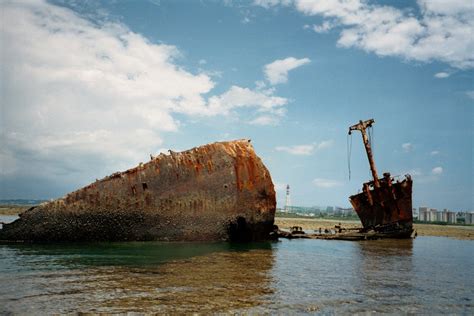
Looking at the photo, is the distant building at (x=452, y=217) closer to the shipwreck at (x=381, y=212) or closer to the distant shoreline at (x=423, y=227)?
the distant shoreline at (x=423, y=227)

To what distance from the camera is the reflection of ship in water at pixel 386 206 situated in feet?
62.7

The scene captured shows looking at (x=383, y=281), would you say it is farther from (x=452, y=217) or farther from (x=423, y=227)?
(x=452, y=217)

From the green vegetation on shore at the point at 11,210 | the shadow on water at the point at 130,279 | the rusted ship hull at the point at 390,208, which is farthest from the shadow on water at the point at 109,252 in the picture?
the green vegetation on shore at the point at 11,210

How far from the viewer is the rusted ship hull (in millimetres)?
19078

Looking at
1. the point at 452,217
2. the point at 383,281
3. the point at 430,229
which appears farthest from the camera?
the point at 452,217

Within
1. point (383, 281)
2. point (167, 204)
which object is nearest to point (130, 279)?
point (383, 281)

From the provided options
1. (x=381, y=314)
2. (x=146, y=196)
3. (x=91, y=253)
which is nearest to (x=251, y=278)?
(x=381, y=314)

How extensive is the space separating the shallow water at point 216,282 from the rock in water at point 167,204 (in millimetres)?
979

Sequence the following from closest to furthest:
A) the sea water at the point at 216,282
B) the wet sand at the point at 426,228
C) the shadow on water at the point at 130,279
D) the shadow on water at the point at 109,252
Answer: the shadow on water at the point at 130,279, the sea water at the point at 216,282, the shadow on water at the point at 109,252, the wet sand at the point at 426,228

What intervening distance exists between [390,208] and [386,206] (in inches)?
9.5

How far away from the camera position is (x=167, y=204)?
472 inches

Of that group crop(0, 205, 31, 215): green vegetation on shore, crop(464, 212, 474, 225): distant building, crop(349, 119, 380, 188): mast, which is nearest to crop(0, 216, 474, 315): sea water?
crop(349, 119, 380, 188): mast

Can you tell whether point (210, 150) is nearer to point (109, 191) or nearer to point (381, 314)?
point (109, 191)

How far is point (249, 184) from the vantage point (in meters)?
13.0
